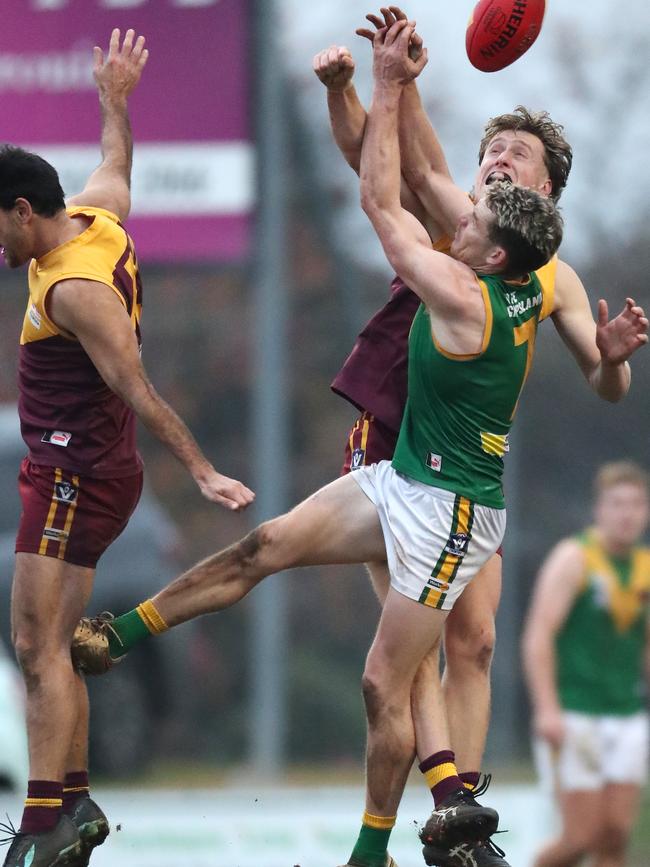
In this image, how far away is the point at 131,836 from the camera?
10.0m

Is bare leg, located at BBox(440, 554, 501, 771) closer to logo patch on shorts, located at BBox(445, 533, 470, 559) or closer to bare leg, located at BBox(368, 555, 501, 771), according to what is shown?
bare leg, located at BBox(368, 555, 501, 771)

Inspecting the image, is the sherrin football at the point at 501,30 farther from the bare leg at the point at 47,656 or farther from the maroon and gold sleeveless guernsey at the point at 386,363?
the bare leg at the point at 47,656

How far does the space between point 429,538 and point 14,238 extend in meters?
1.66

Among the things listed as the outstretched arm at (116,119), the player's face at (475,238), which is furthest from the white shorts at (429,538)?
the outstretched arm at (116,119)

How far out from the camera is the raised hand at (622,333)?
20.5 ft

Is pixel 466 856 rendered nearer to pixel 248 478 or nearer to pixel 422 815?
pixel 422 815

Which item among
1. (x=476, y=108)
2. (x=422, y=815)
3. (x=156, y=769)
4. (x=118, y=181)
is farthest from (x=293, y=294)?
(x=118, y=181)

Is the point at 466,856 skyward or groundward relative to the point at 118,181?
groundward

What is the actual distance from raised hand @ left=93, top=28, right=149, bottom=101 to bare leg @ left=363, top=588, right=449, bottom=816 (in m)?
2.10

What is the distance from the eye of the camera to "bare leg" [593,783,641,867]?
9.25 meters

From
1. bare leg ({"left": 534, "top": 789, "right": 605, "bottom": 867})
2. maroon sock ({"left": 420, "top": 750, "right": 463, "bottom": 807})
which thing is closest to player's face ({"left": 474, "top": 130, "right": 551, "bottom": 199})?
maroon sock ({"left": 420, "top": 750, "right": 463, "bottom": 807})

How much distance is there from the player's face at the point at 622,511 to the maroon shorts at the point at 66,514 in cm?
359

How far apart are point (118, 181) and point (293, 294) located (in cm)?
1289

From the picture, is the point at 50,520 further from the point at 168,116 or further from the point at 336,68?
the point at 168,116
